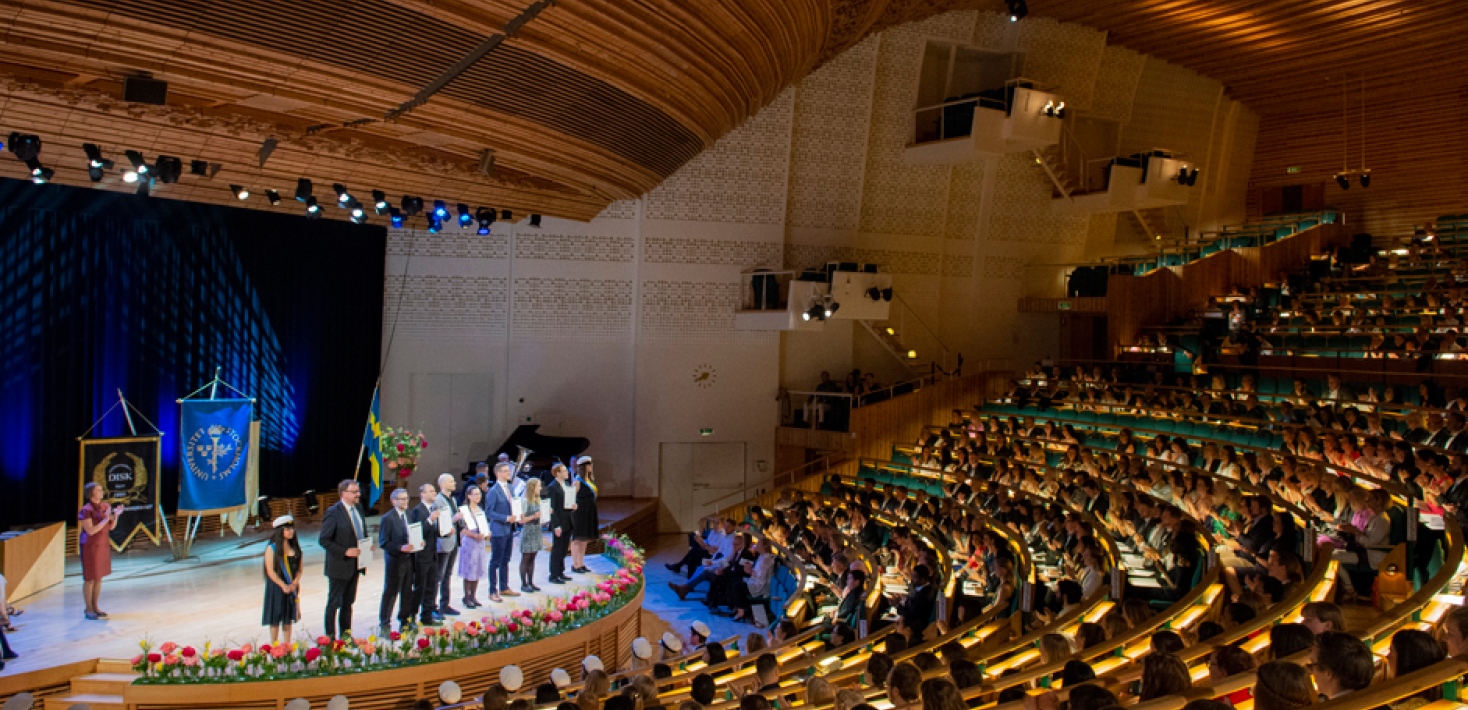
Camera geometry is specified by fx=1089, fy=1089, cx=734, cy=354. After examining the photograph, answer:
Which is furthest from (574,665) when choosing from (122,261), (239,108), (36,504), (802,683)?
(122,261)

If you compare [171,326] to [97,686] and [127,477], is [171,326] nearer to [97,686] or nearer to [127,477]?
[127,477]

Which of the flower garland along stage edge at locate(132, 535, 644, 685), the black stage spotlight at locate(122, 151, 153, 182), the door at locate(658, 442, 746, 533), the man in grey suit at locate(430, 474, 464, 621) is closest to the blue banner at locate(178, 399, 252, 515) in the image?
the black stage spotlight at locate(122, 151, 153, 182)

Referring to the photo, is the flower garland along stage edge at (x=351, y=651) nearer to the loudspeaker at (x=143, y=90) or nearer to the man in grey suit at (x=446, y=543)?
the man in grey suit at (x=446, y=543)

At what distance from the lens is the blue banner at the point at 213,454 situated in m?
13.6

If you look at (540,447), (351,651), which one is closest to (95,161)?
(351,651)

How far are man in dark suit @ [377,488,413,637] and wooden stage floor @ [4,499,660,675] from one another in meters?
0.39

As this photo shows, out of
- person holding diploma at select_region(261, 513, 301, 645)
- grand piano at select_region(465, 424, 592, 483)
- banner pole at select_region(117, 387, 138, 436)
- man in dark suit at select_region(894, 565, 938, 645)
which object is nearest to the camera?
man in dark suit at select_region(894, 565, 938, 645)

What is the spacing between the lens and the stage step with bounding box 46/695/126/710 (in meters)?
8.70

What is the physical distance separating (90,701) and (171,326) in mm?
6732

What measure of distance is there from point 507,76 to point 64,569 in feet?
26.1

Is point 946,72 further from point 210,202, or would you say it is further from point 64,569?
point 64,569

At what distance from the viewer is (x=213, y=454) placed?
13797mm

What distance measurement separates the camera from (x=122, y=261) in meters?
13.8

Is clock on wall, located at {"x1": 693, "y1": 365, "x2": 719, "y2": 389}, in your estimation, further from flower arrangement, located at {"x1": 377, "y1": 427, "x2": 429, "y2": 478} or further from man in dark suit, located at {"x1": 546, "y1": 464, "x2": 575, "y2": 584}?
man in dark suit, located at {"x1": 546, "y1": 464, "x2": 575, "y2": 584}
